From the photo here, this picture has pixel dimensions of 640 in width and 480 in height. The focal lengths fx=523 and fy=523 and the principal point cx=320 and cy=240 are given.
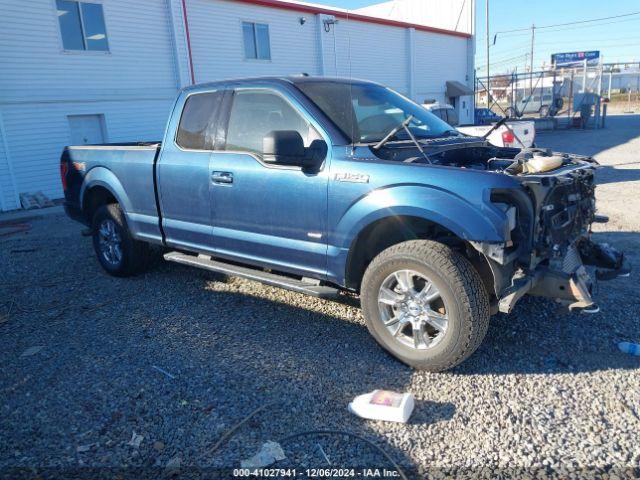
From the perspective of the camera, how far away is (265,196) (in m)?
4.10

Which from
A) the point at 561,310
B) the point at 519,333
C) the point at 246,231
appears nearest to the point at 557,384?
the point at 561,310

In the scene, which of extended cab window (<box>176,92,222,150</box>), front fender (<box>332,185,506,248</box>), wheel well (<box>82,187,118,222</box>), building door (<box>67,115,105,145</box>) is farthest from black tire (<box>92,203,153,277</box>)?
building door (<box>67,115,105,145</box>)

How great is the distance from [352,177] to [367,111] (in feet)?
3.46

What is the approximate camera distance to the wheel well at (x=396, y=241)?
11.6ft

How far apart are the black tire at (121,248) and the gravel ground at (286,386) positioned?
1.84ft

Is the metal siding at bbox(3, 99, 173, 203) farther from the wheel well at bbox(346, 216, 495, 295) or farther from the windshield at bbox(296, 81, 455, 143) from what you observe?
the wheel well at bbox(346, 216, 495, 295)

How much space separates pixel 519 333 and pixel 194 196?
116 inches

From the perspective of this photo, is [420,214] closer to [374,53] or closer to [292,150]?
[292,150]

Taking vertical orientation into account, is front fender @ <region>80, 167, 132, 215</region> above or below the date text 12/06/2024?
above

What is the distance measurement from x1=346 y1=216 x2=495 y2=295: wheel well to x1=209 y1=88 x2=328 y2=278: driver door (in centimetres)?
25

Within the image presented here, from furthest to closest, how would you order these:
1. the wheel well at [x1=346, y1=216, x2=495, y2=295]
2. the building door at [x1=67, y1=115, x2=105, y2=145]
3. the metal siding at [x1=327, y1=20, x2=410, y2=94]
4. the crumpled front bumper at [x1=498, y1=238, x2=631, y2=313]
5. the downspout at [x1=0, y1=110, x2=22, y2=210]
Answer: the metal siding at [x1=327, y1=20, x2=410, y2=94]
the building door at [x1=67, y1=115, x2=105, y2=145]
the downspout at [x1=0, y1=110, x2=22, y2=210]
the wheel well at [x1=346, y1=216, x2=495, y2=295]
the crumpled front bumper at [x1=498, y1=238, x2=631, y2=313]

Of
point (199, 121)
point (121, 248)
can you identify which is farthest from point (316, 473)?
point (121, 248)

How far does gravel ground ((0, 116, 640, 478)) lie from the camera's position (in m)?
2.78

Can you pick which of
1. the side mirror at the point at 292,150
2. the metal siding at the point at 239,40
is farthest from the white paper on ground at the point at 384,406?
the metal siding at the point at 239,40
